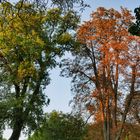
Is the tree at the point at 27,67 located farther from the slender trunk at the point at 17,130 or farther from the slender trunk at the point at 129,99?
the slender trunk at the point at 129,99

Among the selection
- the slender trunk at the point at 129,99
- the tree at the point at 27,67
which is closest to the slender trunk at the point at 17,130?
the tree at the point at 27,67

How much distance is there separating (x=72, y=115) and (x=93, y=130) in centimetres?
521

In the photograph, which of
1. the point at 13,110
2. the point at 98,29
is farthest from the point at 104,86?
the point at 13,110

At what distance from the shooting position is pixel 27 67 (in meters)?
39.2

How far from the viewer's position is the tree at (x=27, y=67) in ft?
124

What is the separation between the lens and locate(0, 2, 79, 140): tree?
3784 cm

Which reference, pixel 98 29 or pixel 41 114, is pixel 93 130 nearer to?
pixel 41 114

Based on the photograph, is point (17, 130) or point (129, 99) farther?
point (17, 130)

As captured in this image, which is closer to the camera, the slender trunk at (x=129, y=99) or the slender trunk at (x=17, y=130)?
the slender trunk at (x=129, y=99)

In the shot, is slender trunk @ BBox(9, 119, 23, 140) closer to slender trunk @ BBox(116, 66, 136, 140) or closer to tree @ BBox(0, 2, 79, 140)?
tree @ BBox(0, 2, 79, 140)

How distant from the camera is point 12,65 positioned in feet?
130

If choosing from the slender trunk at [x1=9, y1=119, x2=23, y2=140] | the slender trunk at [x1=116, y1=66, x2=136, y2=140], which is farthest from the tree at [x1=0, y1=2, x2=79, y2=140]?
the slender trunk at [x1=116, y1=66, x2=136, y2=140]

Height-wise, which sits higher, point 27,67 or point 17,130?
point 27,67

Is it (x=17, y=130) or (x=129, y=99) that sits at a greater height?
(x=129, y=99)
